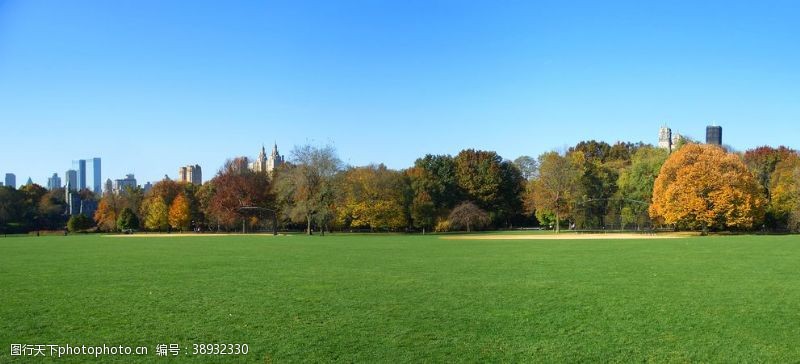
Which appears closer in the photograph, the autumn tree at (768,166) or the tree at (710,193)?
the tree at (710,193)

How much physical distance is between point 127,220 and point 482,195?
5456cm

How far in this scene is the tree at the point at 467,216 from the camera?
8116 centimetres

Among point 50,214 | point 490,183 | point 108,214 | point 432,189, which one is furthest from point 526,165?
point 50,214

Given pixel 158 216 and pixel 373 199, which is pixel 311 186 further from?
pixel 158 216

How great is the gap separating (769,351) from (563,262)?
15.2m

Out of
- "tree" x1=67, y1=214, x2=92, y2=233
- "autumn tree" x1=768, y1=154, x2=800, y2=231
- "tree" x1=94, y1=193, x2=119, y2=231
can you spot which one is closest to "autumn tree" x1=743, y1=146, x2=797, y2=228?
"autumn tree" x1=768, y1=154, x2=800, y2=231

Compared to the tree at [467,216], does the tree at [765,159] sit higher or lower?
higher

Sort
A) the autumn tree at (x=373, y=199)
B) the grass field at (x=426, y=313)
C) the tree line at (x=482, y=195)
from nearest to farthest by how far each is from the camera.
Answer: the grass field at (x=426, y=313)
the tree line at (x=482, y=195)
the autumn tree at (x=373, y=199)

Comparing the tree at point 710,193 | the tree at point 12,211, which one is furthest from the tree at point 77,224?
the tree at point 710,193

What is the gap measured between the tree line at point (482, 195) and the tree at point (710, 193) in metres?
0.10

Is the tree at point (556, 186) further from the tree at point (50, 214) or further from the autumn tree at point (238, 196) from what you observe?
the tree at point (50, 214)

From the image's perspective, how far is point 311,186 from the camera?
225ft

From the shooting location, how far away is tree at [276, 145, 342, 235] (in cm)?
6756

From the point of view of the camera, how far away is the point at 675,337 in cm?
988
